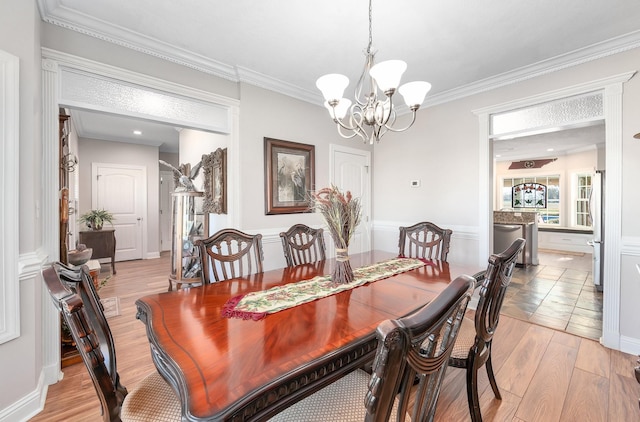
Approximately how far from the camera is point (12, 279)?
1589 millimetres

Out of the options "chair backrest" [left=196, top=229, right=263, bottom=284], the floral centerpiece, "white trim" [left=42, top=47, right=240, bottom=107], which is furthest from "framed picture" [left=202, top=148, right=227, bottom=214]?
the floral centerpiece

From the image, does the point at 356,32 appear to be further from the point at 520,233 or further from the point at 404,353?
the point at 520,233

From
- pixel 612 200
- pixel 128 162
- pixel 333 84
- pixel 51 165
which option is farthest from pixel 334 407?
pixel 128 162

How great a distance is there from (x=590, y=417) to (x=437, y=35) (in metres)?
2.76

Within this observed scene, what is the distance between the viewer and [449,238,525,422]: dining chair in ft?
4.35

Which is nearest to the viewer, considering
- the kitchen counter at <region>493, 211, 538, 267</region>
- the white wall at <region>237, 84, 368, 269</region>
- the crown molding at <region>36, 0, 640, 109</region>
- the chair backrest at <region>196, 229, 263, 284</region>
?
the chair backrest at <region>196, 229, 263, 284</region>

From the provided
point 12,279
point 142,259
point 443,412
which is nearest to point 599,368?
point 443,412

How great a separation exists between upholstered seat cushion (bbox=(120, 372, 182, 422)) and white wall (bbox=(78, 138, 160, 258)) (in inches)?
232

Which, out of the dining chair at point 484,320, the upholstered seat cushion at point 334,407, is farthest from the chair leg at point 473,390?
the upholstered seat cushion at point 334,407

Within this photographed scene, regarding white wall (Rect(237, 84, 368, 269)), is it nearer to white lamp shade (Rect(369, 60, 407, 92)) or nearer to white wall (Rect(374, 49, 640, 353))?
white wall (Rect(374, 49, 640, 353))

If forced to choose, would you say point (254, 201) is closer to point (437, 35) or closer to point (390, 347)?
point (437, 35)

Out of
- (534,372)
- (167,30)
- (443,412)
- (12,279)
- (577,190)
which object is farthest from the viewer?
(577,190)

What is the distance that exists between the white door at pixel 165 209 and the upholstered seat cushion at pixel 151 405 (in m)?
6.51

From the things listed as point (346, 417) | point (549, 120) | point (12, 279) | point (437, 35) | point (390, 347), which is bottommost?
point (346, 417)
